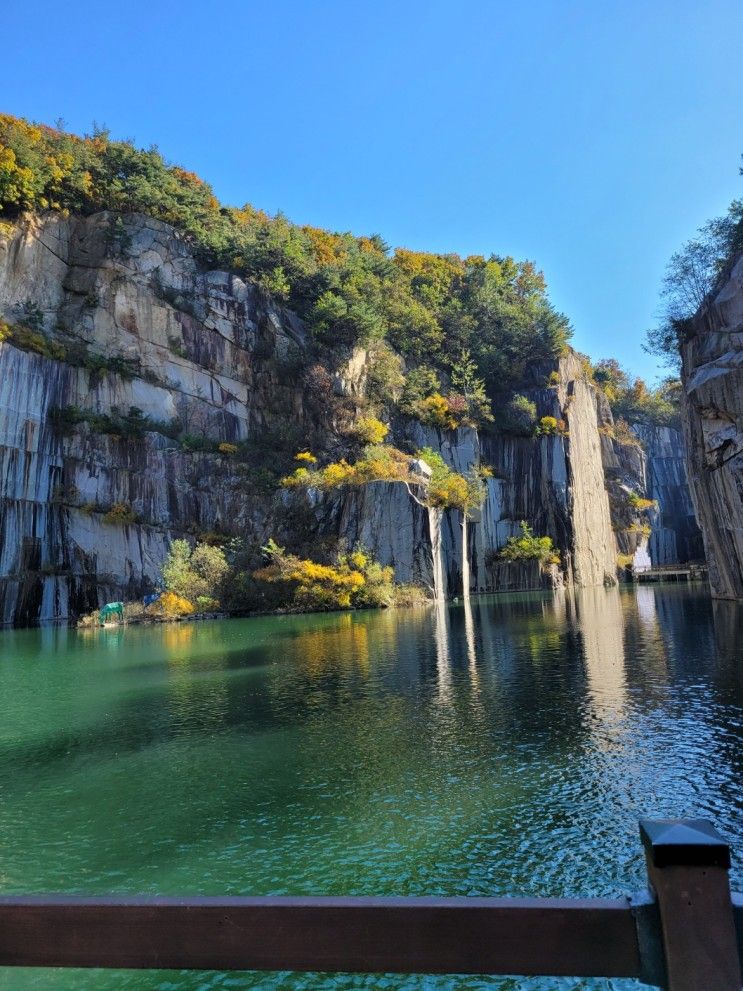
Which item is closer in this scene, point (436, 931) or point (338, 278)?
point (436, 931)

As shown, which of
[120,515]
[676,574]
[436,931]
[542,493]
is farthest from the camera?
[676,574]

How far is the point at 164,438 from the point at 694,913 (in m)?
42.9

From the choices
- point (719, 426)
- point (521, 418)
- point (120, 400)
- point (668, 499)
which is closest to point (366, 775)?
point (719, 426)

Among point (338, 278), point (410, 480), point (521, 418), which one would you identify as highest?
point (338, 278)

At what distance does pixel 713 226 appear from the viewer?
3438cm

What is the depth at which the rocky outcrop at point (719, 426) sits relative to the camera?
25875 mm

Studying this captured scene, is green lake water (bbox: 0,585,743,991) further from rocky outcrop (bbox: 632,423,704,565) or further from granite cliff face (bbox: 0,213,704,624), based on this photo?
rocky outcrop (bbox: 632,423,704,565)

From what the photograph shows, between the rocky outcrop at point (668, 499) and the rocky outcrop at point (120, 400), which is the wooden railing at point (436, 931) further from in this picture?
the rocky outcrop at point (668, 499)

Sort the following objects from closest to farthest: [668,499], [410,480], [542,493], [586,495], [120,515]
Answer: [120,515] → [410,480] → [542,493] → [586,495] → [668,499]

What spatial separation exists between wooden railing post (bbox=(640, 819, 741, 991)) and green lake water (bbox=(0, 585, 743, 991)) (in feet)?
11.8

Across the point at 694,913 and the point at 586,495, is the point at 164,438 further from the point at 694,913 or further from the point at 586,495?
the point at 694,913

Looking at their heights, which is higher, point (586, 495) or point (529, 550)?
point (586, 495)

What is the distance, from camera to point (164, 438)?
42.0m

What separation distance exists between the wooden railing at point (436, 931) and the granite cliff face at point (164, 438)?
3678cm
